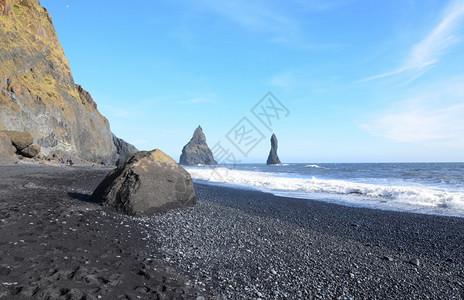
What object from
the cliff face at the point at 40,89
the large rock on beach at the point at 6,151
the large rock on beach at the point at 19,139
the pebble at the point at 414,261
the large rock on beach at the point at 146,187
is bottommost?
the pebble at the point at 414,261

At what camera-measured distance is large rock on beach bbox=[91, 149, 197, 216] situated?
28.8 feet

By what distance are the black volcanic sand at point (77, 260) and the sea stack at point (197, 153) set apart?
139 m

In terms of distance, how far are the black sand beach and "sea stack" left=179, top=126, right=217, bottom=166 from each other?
136928mm

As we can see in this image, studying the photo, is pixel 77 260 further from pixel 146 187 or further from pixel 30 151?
pixel 30 151

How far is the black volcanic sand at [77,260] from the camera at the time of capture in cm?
347

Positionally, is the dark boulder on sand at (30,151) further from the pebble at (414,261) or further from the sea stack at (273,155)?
the sea stack at (273,155)

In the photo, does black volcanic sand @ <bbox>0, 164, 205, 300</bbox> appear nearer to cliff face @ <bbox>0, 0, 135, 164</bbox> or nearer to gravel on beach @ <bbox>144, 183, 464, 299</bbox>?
gravel on beach @ <bbox>144, 183, 464, 299</bbox>

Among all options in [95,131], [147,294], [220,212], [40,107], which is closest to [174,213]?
[220,212]

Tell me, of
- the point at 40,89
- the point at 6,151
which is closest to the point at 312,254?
the point at 6,151

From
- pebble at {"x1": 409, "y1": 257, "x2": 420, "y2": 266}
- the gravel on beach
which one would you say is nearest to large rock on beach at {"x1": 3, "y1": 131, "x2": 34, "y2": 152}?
the gravel on beach

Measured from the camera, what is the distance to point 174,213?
9281 mm

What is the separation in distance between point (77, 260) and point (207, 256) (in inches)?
96.4

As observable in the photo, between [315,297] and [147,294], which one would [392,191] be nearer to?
[315,297]

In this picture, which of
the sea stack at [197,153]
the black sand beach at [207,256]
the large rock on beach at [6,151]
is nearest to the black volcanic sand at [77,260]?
the black sand beach at [207,256]
